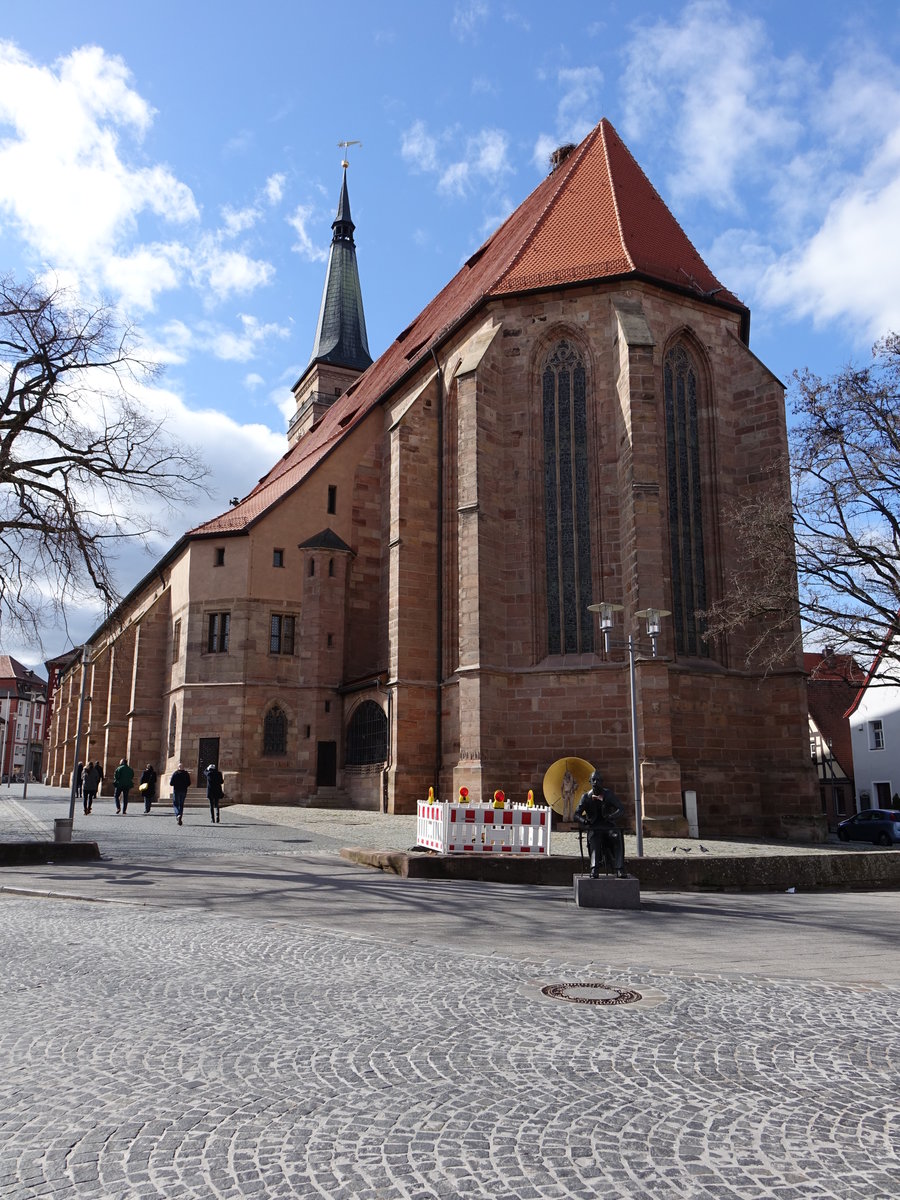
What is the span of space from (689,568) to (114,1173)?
2182 cm

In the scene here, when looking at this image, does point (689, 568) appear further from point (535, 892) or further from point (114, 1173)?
point (114, 1173)

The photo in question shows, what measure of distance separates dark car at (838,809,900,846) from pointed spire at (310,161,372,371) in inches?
1427

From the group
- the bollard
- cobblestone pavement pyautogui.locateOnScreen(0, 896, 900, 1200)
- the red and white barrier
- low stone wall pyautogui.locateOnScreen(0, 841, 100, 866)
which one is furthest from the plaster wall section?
cobblestone pavement pyautogui.locateOnScreen(0, 896, 900, 1200)

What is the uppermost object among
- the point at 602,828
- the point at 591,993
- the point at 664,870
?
the point at 602,828

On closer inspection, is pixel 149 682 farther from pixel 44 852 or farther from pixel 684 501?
pixel 44 852

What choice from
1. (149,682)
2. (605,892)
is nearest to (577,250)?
(605,892)

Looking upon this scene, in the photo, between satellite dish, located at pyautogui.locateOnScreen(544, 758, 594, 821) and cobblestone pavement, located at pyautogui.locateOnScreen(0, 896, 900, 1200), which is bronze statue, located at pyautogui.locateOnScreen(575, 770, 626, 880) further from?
satellite dish, located at pyautogui.locateOnScreen(544, 758, 594, 821)

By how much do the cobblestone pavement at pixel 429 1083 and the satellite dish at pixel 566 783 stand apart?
592 inches

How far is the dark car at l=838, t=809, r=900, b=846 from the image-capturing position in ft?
98.2

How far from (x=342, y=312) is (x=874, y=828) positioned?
133ft

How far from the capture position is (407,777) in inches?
934

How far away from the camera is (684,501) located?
23.7m

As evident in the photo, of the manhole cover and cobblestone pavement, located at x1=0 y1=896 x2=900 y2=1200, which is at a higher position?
cobblestone pavement, located at x1=0 y1=896 x2=900 y2=1200

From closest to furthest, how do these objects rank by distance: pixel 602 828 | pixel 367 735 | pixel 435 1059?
pixel 435 1059, pixel 602 828, pixel 367 735
